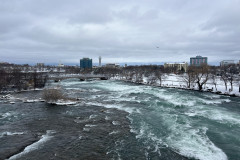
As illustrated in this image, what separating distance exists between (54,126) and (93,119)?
198 inches

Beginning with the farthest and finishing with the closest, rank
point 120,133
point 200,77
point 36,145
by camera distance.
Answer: point 200,77 → point 120,133 → point 36,145

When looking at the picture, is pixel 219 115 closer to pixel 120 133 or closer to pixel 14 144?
pixel 120 133

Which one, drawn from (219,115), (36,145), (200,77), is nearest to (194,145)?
(219,115)

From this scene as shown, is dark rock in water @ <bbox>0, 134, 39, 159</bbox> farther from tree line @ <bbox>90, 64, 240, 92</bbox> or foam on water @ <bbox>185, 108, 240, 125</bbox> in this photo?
tree line @ <bbox>90, 64, 240, 92</bbox>

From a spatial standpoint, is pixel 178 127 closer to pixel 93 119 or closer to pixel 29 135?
pixel 93 119

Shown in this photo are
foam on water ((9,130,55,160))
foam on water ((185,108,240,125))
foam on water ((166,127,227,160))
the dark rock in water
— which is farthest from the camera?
foam on water ((185,108,240,125))

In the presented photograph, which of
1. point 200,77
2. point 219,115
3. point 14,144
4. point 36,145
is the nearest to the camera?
point 36,145

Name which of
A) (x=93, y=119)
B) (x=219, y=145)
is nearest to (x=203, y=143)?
(x=219, y=145)

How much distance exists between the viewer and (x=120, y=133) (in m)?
19.0

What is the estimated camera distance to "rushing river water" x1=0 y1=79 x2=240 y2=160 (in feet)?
49.0

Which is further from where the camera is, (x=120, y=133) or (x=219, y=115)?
(x=219, y=115)

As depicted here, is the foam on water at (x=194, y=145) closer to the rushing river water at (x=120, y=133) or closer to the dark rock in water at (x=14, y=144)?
the rushing river water at (x=120, y=133)

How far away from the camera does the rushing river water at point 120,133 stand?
49.0 ft

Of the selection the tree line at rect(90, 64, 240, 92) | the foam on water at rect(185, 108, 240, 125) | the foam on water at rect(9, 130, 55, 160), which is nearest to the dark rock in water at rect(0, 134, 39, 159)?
the foam on water at rect(9, 130, 55, 160)
